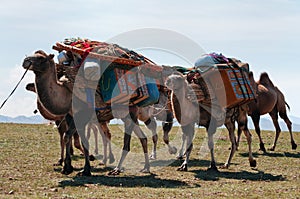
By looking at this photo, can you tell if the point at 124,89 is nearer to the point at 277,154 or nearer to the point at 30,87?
the point at 30,87

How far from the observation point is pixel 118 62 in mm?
12078

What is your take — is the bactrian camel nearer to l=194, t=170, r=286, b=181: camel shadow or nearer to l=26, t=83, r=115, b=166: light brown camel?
l=26, t=83, r=115, b=166: light brown camel

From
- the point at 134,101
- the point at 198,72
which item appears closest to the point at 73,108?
the point at 134,101

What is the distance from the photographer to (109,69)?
39.7 feet

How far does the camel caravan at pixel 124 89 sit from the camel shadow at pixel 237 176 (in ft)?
1.63

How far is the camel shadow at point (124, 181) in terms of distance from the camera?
10.9 meters

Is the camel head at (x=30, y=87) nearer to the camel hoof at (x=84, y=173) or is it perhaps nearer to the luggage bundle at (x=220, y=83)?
the camel hoof at (x=84, y=173)

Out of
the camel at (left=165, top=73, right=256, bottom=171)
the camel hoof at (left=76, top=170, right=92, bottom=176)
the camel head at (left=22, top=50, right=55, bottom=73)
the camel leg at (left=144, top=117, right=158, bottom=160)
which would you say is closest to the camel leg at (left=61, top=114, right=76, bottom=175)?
the camel hoof at (left=76, top=170, right=92, bottom=176)

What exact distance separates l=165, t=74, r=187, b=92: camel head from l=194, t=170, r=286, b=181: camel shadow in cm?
221

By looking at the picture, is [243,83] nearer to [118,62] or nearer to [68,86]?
[118,62]

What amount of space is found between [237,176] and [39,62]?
5.44 meters

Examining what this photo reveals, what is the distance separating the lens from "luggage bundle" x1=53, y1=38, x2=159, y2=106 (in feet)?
38.6

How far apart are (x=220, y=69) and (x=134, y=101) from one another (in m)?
2.59

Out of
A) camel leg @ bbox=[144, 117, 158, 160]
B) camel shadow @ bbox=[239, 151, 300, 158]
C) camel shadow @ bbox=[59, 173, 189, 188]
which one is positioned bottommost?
camel shadow @ bbox=[59, 173, 189, 188]
